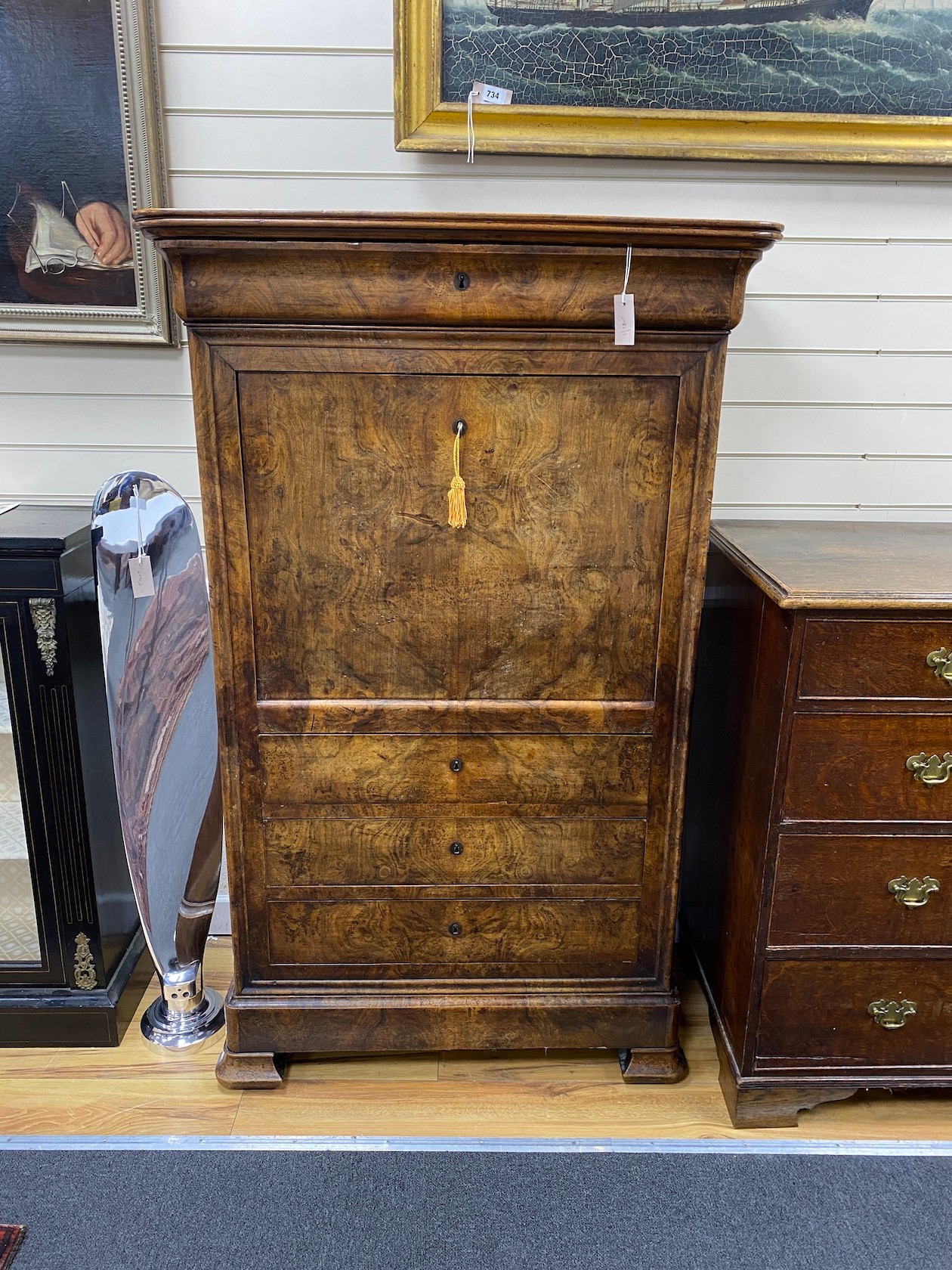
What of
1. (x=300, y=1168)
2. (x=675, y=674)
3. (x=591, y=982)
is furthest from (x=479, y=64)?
(x=300, y=1168)

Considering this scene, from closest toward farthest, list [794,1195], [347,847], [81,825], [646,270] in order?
1. [646,270]
2. [794,1195]
3. [347,847]
4. [81,825]

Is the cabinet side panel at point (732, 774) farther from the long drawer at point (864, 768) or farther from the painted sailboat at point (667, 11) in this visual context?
the painted sailboat at point (667, 11)

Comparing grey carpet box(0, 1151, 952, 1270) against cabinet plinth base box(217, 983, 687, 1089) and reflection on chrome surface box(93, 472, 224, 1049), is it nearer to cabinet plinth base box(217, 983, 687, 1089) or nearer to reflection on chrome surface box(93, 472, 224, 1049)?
cabinet plinth base box(217, 983, 687, 1089)

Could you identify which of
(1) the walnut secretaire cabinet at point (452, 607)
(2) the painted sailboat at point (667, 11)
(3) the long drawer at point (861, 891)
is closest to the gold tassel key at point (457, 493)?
(1) the walnut secretaire cabinet at point (452, 607)

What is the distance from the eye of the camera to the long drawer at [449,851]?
63.3 inches

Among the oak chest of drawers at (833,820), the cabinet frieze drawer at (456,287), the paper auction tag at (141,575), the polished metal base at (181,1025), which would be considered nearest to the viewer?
the cabinet frieze drawer at (456,287)

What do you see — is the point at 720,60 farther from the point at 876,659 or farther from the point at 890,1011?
the point at 890,1011

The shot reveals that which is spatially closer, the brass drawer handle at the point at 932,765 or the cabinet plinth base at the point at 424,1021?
the brass drawer handle at the point at 932,765

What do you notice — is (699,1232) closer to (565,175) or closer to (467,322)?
(467,322)

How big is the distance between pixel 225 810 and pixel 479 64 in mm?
1449

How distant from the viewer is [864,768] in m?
1.47

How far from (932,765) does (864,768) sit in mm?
107

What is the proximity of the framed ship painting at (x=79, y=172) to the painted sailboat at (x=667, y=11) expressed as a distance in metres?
0.70

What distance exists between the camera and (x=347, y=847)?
162 cm
